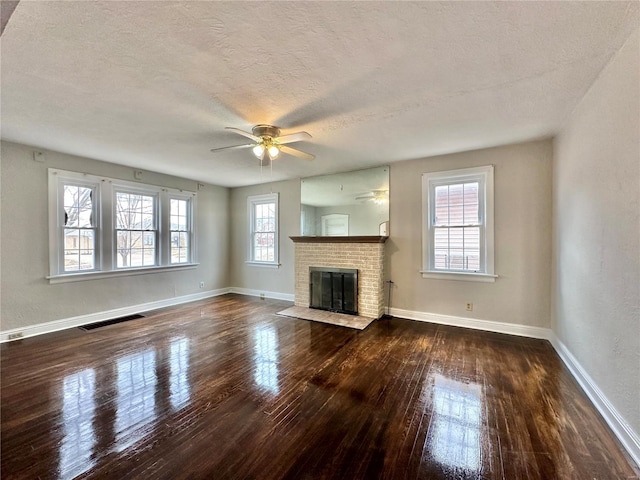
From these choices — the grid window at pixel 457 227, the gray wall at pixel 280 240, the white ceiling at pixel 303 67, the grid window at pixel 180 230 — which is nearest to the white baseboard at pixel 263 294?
the gray wall at pixel 280 240

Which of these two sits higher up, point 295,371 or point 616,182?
point 616,182

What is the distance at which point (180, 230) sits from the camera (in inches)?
227

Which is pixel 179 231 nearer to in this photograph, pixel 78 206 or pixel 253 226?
pixel 253 226

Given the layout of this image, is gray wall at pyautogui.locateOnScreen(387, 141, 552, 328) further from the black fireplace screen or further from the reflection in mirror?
the black fireplace screen

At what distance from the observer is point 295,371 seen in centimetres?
275

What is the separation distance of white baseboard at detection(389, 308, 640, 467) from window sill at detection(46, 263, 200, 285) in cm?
434

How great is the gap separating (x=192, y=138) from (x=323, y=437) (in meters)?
3.48

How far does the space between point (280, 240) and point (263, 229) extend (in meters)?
0.58

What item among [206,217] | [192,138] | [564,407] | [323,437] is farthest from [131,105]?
[564,407]

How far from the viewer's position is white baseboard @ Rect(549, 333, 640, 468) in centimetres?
168

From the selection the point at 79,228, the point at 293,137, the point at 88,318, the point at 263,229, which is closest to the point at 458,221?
the point at 293,137

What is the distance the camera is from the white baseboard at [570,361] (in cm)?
173

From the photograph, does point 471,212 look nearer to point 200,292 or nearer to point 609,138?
point 609,138

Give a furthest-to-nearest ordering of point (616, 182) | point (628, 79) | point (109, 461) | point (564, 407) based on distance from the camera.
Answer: point (564, 407) < point (616, 182) < point (628, 79) < point (109, 461)
